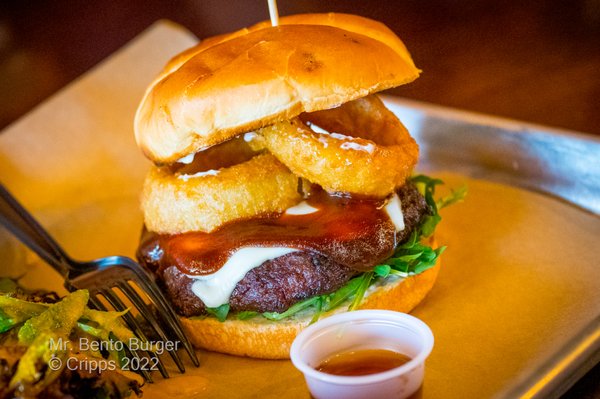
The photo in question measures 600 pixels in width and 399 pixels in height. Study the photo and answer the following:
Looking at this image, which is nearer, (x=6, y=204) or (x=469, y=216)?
(x=6, y=204)

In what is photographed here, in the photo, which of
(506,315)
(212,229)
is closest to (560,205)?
(506,315)

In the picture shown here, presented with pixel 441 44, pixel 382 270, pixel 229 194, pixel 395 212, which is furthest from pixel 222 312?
pixel 441 44

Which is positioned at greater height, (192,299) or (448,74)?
(192,299)

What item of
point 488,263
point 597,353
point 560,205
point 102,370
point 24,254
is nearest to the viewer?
point 102,370

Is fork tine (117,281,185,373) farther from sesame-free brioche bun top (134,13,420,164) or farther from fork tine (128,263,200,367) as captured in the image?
sesame-free brioche bun top (134,13,420,164)

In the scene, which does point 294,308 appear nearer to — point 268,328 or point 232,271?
point 268,328

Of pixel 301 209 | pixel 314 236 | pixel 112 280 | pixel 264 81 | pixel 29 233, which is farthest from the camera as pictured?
pixel 29 233

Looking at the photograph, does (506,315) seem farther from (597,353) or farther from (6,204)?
(6,204)
